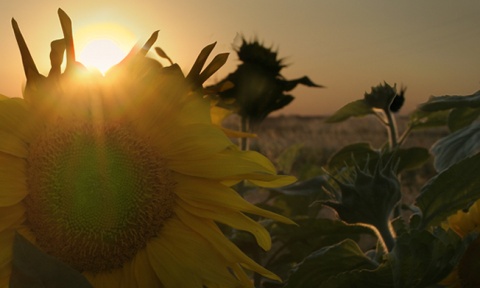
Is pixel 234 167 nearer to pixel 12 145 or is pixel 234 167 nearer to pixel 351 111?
pixel 12 145

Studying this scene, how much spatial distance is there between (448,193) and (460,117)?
0.90 ft

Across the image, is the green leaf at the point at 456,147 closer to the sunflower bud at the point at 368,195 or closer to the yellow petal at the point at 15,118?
the sunflower bud at the point at 368,195

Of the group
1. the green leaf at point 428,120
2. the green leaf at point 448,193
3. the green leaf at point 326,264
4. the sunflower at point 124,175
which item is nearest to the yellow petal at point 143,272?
the sunflower at point 124,175

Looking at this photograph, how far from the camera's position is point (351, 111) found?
40.9 inches

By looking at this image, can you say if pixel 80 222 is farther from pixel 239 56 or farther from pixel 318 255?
pixel 239 56

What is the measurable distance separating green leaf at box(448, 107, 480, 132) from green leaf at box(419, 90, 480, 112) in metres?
0.22

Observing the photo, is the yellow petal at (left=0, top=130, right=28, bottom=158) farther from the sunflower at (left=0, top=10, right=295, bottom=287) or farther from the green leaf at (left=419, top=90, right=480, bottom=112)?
the green leaf at (left=419, top=90, right=480, bottom=112)

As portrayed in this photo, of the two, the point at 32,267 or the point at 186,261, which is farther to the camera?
the point at 186,261

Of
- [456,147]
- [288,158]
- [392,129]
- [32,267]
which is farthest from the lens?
[288,158]

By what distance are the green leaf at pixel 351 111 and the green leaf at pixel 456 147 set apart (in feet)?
0.78

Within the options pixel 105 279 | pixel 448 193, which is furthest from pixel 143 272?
pixel 448 193

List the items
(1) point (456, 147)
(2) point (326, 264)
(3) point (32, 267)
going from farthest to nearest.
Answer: (1) point (456, 147), (2) point (326, 264), (3) point (32, 267)

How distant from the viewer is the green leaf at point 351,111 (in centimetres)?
102

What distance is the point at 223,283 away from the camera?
51 centimetres
